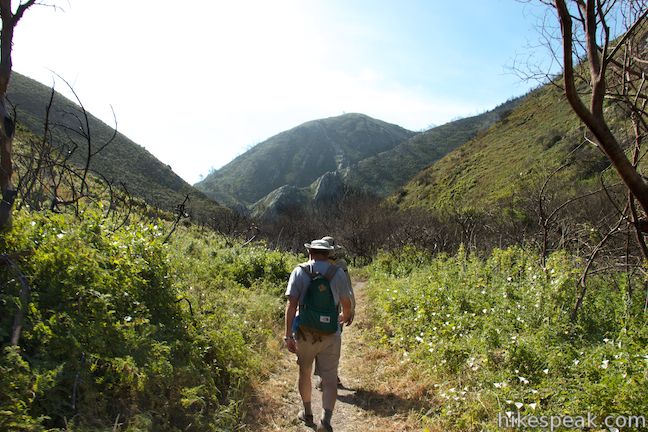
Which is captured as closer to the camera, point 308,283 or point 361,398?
point 308,283

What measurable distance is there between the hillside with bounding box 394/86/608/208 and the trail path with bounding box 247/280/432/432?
73.4 feet

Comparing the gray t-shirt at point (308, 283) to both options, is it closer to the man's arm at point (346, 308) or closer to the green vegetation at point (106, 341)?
the man's arm at point (346, 308)

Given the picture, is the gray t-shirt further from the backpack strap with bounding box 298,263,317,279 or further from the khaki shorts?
the khaki shorts

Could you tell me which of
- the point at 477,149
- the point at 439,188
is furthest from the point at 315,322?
the point at 477,149

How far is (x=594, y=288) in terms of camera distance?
5867 millimetres

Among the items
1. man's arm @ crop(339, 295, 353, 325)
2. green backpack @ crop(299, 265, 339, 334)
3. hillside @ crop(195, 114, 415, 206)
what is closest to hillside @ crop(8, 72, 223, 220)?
man's arm @ crop(339, 295, 353, 325)

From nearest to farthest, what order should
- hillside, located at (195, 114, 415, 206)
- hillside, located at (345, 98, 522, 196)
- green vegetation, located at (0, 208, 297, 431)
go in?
green vegetation, located at (0, 208, 297, 431) < hillside, located at (345, 98, 522, 196) < hillside, located at (195, 114, 415, 206)

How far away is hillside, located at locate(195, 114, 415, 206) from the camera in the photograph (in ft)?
365

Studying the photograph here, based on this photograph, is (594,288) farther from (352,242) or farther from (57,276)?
(352,242)

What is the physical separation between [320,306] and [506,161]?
37308 mm

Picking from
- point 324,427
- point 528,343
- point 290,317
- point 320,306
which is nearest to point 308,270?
point 320,306

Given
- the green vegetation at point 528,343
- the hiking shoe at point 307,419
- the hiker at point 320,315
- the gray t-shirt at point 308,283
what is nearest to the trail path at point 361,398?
the hiking shoe at point 307,419

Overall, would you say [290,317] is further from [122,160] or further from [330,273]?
[122,160]

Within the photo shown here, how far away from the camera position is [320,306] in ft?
13.5
